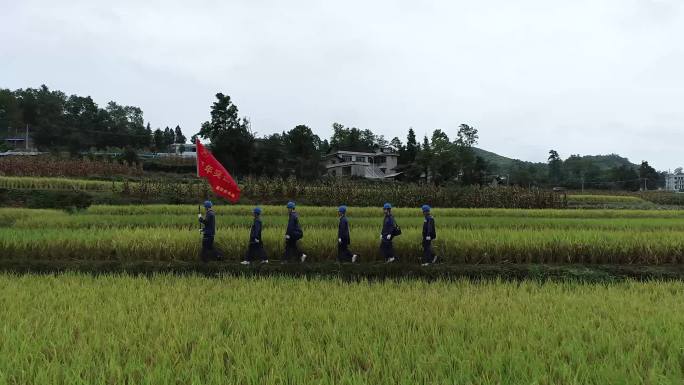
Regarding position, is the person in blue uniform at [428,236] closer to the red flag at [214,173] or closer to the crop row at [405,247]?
the crop row at [405,247]

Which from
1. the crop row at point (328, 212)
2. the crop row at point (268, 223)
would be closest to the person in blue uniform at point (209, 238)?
the crop row at point (268, 223)

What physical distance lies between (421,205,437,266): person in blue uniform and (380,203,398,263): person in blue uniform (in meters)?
0.73

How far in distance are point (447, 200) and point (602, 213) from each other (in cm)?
919

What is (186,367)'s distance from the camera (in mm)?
3734

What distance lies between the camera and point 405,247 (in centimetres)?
1130

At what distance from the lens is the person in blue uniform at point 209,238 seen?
34.3 feet

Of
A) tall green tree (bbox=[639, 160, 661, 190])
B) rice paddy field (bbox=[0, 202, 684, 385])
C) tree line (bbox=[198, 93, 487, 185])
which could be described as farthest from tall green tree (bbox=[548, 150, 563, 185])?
rice paddy field (bbox=[0, 202, 684, 385])

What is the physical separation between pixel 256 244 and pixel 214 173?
10.0 ft

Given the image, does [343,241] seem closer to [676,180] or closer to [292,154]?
[292,154]

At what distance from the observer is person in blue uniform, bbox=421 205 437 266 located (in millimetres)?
10148

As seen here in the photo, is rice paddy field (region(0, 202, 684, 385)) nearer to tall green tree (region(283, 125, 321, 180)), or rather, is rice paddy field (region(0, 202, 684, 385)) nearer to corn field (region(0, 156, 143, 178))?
corn field (region(0, 156, 143, 178))

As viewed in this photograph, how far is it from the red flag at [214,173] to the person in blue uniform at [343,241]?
341 cm

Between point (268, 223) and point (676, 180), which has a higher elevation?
point (676, 180)

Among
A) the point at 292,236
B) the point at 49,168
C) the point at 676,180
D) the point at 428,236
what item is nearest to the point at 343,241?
the point at 292,236
